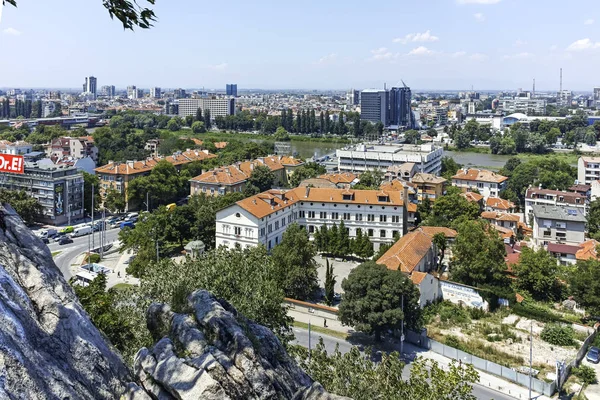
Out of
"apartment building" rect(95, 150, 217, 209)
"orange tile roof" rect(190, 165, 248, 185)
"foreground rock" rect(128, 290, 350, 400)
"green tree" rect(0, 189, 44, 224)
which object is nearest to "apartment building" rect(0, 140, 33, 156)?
"apartment building" rect(95, 150, 217, 209)

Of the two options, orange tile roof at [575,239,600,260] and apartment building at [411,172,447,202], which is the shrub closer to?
orange tile roof at [575,239,600,260]

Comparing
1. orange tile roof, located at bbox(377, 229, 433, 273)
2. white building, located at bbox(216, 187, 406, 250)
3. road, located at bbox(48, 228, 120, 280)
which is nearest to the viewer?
orange tile roof, located at bbox(377, 229, 433, 273)

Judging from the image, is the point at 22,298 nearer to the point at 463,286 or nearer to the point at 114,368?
the point at 114,368

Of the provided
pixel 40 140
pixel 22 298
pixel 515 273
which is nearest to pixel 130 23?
pixel 22 298

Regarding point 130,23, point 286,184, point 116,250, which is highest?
point 130,23

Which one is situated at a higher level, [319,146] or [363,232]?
[319,146]

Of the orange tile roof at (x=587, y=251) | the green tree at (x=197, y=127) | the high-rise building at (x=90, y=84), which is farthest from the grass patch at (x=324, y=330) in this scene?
the high-rise building at (x=90, y=84)
